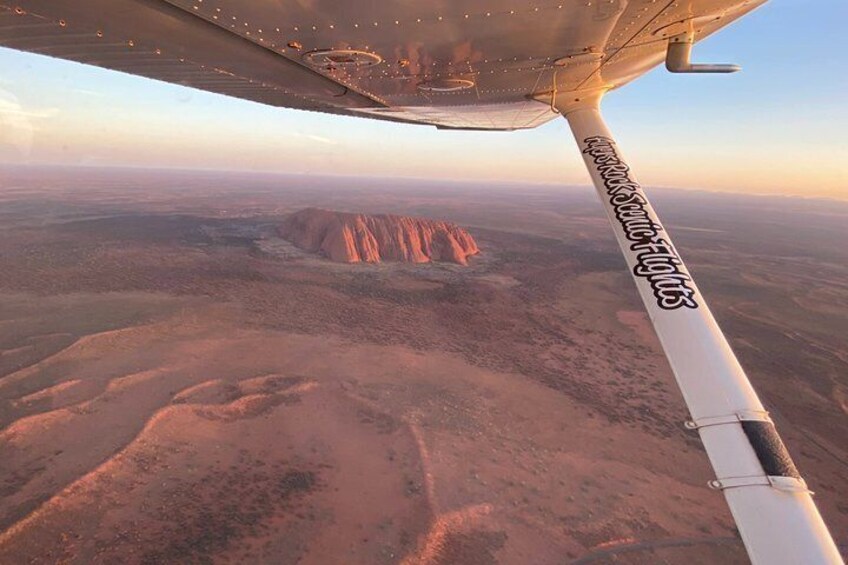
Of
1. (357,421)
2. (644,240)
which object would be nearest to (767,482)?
(644,240)

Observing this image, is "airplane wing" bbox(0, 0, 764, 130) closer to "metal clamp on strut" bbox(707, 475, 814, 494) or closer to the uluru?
"metal clamp on strut" bbox(707, 475, 814, 494)

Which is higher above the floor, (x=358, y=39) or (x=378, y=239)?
(x=358, y=39)

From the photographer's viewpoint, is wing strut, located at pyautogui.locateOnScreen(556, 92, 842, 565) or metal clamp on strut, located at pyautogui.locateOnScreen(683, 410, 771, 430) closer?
wing strut, located at pyautogui.locateOnScreen(556, 92, 842, 565)

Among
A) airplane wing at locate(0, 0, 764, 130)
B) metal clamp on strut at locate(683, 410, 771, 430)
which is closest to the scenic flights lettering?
metal clamp on strut at locate(683, 410, 771, 430)

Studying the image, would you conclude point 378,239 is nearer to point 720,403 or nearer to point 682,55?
point 682,55

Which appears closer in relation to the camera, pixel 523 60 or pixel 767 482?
pixel 767 482
